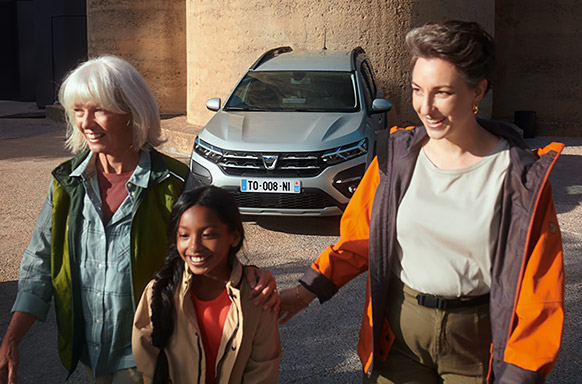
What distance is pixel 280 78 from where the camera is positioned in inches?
358

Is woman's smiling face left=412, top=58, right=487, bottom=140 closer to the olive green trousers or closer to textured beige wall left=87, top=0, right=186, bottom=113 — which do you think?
the olive green trousers

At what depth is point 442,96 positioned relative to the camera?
7.80ft

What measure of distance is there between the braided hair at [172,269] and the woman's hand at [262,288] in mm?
81

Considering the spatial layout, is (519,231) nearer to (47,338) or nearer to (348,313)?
(348,313)

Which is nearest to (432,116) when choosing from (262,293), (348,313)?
(262,293)

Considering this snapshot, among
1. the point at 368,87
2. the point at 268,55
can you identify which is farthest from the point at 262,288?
the point at 268,55

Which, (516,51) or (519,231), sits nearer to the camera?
(519,231)

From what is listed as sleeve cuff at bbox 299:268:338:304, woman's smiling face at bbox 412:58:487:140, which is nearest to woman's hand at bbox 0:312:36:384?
sleeve cuff at bbox 299:268:338:304

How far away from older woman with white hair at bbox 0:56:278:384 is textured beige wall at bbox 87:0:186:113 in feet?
51.0

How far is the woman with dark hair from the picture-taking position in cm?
230

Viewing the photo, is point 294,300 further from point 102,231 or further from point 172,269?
point 102,231

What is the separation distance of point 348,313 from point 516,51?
41.3 ft

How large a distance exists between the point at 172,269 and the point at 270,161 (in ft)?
15.9

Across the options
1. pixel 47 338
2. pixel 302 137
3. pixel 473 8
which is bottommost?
pixel 47 338
